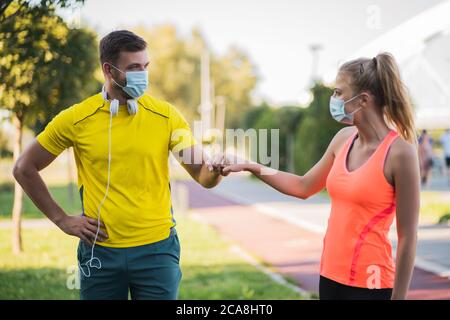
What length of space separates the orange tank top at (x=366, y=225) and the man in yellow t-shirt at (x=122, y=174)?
34.3 inches

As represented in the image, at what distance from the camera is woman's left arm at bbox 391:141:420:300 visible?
2.82 m

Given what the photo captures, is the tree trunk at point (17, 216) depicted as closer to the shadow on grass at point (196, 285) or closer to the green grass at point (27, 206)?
the shadow on grass at point (196, 285)

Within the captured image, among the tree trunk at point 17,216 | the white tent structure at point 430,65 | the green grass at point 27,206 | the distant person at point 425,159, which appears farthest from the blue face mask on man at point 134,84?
the white tent structure at point 430,65

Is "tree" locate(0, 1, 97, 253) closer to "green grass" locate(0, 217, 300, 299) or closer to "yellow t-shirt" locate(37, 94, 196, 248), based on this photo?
"green grass" locate(0, 217, 300, 299)

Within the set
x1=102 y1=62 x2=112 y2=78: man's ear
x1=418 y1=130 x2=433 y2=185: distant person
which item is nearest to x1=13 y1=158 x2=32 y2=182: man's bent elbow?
x1=102 y1=62 x2=112 y2=78: man's ear

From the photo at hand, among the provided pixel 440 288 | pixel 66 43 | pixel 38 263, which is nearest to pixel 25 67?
pixel 66 43

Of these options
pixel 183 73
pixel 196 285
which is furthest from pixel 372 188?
pixel 183 73

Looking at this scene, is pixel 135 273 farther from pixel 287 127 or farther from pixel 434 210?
pixel 287 127

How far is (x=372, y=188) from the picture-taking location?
2939mm

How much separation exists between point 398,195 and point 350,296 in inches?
22.7

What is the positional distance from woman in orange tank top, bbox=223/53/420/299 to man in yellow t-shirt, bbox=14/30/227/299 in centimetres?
83

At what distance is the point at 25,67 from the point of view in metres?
7.92

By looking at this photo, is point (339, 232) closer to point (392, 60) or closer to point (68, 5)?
point (392, 60)

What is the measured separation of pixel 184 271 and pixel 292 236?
171 inches
